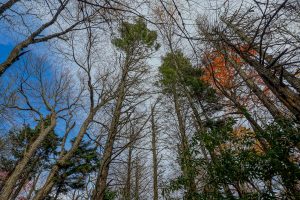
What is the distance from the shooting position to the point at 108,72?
8.42m

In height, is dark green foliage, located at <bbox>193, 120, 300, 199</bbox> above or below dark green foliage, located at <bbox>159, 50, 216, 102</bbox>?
below

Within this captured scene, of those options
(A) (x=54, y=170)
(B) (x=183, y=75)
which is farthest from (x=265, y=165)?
(B) (x=183, y=75)

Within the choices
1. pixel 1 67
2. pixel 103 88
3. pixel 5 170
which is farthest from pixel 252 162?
pixel 5 170

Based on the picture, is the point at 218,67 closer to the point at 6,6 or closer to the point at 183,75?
the point at 183,75

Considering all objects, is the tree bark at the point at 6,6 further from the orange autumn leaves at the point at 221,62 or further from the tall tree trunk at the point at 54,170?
the tall tree trunk at the point at 54,170

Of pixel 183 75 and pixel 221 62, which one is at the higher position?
pixel 183 75

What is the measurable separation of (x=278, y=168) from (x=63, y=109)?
24.4 ft

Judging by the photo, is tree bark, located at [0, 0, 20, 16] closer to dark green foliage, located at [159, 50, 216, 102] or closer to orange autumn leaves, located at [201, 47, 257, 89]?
orange autumn leaves, located at [201, 47, 257, 89]

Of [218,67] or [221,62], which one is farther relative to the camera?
[218,67]

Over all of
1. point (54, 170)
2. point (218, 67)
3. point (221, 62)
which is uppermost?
point (218, 67)

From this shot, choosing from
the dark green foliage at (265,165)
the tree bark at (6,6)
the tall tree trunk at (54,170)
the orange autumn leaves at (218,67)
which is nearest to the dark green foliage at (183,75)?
the orange autumn leaves at (218,67)

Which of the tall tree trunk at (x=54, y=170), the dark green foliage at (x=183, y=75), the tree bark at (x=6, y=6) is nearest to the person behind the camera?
the tree bark at (x=6, y=6)

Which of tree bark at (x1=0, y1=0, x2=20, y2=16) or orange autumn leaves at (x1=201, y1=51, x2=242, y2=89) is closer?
orange autumn leaves at (x1=201, y1=51, x2=242, y2=89)

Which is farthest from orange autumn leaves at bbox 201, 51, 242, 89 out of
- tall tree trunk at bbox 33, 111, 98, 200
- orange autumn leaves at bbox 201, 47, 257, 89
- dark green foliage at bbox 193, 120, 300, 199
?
tall tree trunk at bbox 33, 111, 98, 200
